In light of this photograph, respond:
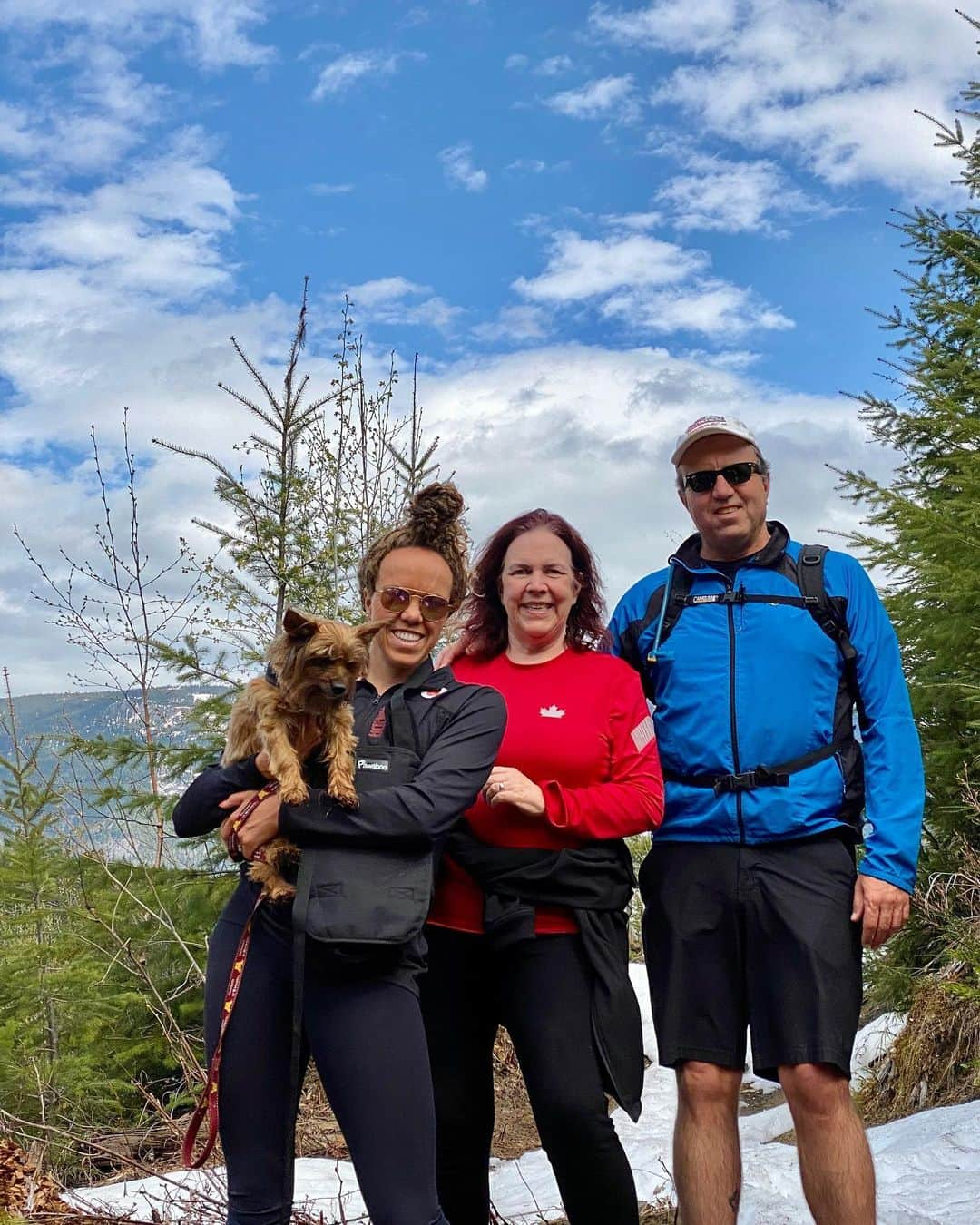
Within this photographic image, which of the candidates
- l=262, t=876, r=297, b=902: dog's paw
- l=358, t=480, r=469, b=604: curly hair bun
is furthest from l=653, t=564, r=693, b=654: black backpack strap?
l=262, t=876, r=297, b=902: dog's paw

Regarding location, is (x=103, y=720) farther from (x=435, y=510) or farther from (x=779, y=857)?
(x=779, y=857)

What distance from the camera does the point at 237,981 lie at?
9.77ft

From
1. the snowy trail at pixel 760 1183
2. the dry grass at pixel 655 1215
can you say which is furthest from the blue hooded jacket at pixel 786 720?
the dry grass at pixel 655 1215

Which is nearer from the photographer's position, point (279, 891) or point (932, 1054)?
point (279, 891)

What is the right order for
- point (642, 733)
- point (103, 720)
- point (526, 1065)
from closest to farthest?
1. point (526, 1065)
2. point (642, 733)
3. point (103, 720)

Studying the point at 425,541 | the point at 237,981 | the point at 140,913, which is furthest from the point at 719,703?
the point at 140,913

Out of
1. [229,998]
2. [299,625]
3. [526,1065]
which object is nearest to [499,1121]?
[526,1065]

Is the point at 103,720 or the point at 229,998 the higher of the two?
the point at 103,720

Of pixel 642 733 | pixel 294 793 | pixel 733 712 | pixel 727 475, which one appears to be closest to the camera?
pixel 294 793

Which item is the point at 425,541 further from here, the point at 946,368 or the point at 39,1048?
the point at 39,1048

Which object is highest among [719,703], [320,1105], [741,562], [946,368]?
[946,368]

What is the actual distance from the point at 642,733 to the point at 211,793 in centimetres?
139

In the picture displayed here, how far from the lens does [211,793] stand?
128 inches

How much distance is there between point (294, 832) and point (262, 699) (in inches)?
21.6
